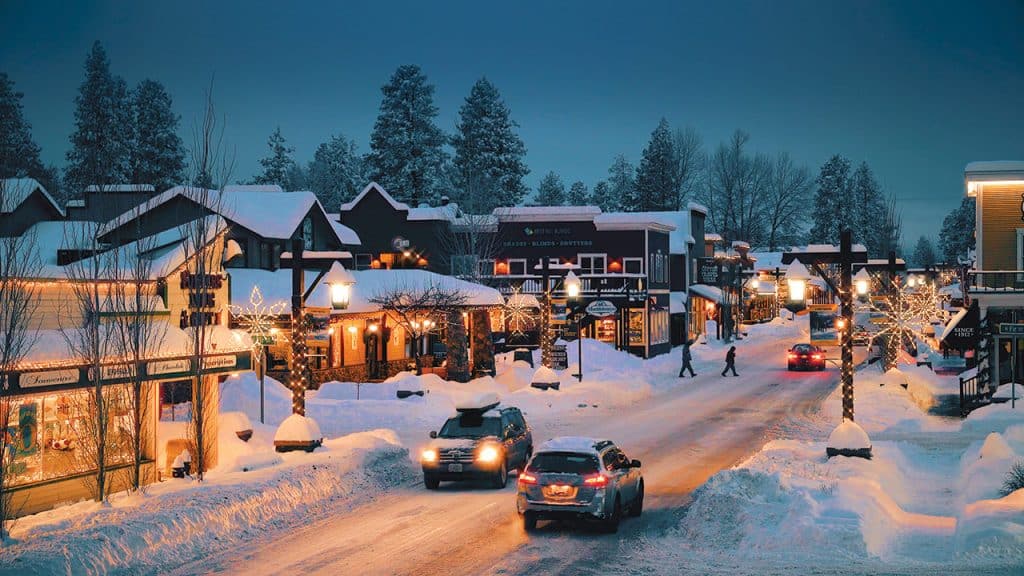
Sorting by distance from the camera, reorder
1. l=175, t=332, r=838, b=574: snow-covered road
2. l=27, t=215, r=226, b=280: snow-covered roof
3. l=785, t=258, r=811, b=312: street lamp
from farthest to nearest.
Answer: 1. l=785, t=258, r=811, b=312: street lamp
2. l=27, t=215, r=226, b=280: snow-covered roof
3. l=175, t=332, r=838, b=574: snow-covered road

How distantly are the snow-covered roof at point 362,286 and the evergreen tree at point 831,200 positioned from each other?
89.9 metres

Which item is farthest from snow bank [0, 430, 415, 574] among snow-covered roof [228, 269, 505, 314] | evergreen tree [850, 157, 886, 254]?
evergreen tree [850, 157, 886, 254]

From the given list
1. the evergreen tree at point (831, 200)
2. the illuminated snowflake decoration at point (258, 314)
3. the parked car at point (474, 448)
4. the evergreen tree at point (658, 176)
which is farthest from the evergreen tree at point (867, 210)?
the parked car at point (474, 448)

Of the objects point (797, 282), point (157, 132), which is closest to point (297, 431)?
point (797, 282)

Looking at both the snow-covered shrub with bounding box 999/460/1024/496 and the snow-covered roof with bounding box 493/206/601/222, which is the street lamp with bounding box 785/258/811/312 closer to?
the snow-covered shrub with bounding box 999/460/1024/496

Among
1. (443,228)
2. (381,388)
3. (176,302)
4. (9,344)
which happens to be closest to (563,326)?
(443,228)

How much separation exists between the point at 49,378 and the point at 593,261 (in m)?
49.7

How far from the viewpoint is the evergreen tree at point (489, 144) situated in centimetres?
10431

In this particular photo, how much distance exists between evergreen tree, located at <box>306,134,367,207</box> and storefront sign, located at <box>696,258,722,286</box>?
40901 millimetres

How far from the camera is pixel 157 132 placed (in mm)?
Answer: 86062

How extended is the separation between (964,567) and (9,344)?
14.6 metres

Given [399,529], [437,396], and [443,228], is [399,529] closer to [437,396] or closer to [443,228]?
[437,396]

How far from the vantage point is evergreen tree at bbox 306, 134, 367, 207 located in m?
110

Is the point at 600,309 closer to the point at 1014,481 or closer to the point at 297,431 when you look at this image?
the point at 297,431
